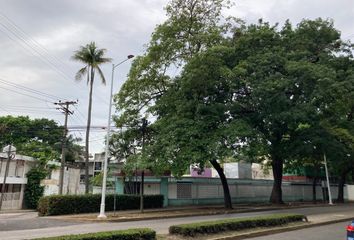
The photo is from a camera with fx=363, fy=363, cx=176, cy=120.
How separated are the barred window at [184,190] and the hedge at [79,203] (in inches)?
143

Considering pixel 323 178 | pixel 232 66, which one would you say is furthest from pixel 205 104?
pixel 323 178

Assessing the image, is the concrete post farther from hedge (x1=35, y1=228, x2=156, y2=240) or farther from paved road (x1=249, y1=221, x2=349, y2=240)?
hedge (x1=35, y1=228, x2=156, y2=240)

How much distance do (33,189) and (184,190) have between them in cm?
1737

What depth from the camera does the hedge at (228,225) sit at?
38.3 ft

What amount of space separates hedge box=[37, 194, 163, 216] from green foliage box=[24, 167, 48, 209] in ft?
48.6

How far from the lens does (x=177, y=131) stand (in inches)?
921

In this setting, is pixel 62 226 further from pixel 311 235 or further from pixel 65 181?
pixel 65 181

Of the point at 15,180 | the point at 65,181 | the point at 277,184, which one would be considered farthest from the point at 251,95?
the point at 65,181

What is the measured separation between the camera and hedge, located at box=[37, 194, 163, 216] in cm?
2416

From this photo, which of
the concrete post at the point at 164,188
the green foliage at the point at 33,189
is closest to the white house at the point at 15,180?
the green foliage at the point at 33,189

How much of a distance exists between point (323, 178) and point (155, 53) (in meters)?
33.6

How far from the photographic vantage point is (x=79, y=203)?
25344mm

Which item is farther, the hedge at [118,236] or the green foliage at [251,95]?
the green foliage at [251,95]

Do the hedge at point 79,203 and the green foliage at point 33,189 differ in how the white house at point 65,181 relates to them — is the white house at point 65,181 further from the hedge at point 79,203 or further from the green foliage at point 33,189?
the hedge at point 79,203
